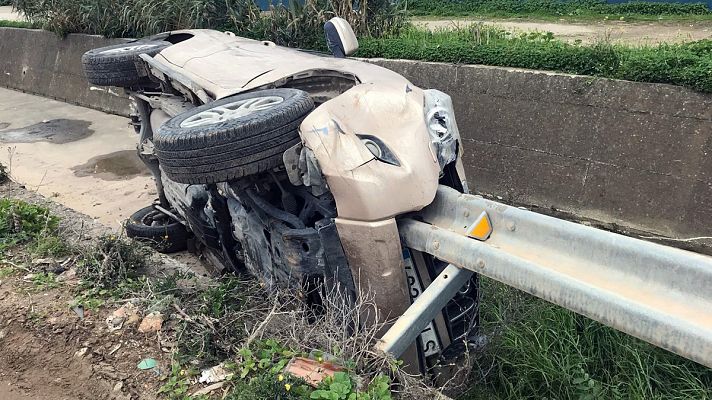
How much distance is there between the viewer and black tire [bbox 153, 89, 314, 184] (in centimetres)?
299

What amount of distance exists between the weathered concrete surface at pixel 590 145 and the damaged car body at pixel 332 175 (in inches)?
107

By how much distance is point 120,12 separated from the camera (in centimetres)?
1084

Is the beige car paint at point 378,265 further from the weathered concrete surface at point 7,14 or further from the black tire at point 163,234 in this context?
the weathered concrete surface at point 7,14

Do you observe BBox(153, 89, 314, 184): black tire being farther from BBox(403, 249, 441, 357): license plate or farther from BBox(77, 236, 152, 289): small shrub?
BBox(77, 236, 152, 289): small shrub

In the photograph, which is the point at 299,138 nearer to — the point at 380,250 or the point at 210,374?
the point at 380,250

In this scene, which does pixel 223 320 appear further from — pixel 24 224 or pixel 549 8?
pixel 549 8

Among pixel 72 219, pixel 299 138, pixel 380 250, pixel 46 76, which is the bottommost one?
pixel 46 76

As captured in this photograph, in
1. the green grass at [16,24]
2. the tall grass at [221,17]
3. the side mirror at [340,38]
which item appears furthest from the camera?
the green grass at [16,24]

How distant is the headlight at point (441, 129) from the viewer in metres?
Answer: 3.11

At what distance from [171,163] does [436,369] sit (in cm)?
156

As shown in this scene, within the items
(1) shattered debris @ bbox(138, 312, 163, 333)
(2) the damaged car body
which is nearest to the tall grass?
(2) the damaged car body

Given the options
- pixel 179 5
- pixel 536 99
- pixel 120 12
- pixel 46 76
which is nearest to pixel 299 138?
pixel 536 99

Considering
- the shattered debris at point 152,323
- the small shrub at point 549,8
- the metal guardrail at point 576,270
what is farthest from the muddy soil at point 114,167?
the metal guardrail at point 576,270

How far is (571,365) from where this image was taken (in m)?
3.42
